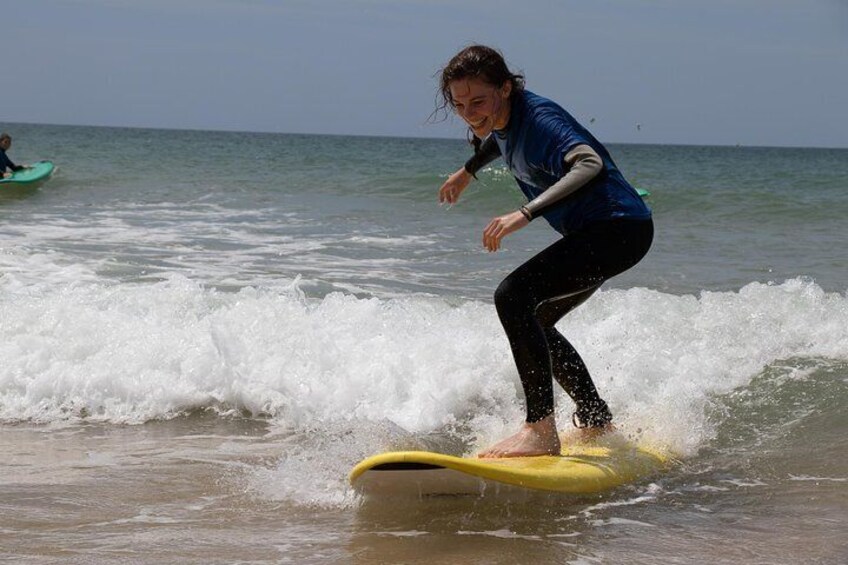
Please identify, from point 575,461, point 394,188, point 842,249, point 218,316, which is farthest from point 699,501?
point 394,188

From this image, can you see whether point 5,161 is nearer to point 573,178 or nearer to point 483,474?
point 483,474

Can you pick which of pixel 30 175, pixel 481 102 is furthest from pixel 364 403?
pixel 30 175

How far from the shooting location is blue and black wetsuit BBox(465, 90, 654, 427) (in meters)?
4.20

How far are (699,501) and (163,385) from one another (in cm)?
315

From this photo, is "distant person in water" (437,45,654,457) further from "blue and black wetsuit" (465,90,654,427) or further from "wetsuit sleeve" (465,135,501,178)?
"wetsuit sleeve" (465,135,501,178)

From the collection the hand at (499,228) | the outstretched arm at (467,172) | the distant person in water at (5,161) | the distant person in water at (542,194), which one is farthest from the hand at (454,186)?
the distant person in water at (5,161)

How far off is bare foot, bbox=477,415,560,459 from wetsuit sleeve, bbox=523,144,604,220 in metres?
0.98

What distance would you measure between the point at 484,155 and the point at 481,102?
0.56m

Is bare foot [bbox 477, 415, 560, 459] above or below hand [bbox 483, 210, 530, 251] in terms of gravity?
below

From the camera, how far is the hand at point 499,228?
3768 mm

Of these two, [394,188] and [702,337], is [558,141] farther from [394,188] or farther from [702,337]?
[394,188]

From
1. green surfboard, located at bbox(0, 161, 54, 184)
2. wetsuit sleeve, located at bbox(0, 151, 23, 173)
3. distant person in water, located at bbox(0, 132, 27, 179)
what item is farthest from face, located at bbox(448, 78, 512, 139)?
wetsuit sleeve, located at bbox(0, 151, 23, 173)

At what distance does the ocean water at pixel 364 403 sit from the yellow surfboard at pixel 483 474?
0.25 ft

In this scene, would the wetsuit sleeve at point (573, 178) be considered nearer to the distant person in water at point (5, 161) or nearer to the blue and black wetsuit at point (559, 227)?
the blue and black wetsuit at point (559, 227)
